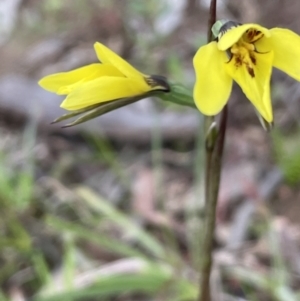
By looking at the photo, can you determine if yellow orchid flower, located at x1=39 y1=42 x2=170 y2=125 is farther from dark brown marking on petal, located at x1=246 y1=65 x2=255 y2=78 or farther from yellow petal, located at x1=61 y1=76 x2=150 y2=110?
dark brown marking on petal, located at x1=246 y1=65 x2=255 y2=78

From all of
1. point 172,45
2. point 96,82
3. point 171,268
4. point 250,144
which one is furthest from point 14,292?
point 172,45

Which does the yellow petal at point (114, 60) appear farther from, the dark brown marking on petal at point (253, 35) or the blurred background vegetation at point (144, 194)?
the blurred background vegetation at point (144, 194)

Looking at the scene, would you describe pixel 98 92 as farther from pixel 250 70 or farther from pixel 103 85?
pixel 250 70

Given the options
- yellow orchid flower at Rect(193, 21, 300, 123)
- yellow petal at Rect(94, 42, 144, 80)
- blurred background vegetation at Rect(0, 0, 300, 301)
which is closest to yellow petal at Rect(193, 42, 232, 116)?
yellow orchid flower at Rect(193, 21, 300, 123)

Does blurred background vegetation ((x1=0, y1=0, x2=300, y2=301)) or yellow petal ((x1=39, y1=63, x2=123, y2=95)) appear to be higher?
yellow petal ((x1=39, y1=63, x2=123, y2=95))

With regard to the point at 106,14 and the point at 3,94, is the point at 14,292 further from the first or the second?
the point at 106,14

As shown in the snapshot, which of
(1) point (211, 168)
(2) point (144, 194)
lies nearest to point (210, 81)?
(1) point (211, 168)
